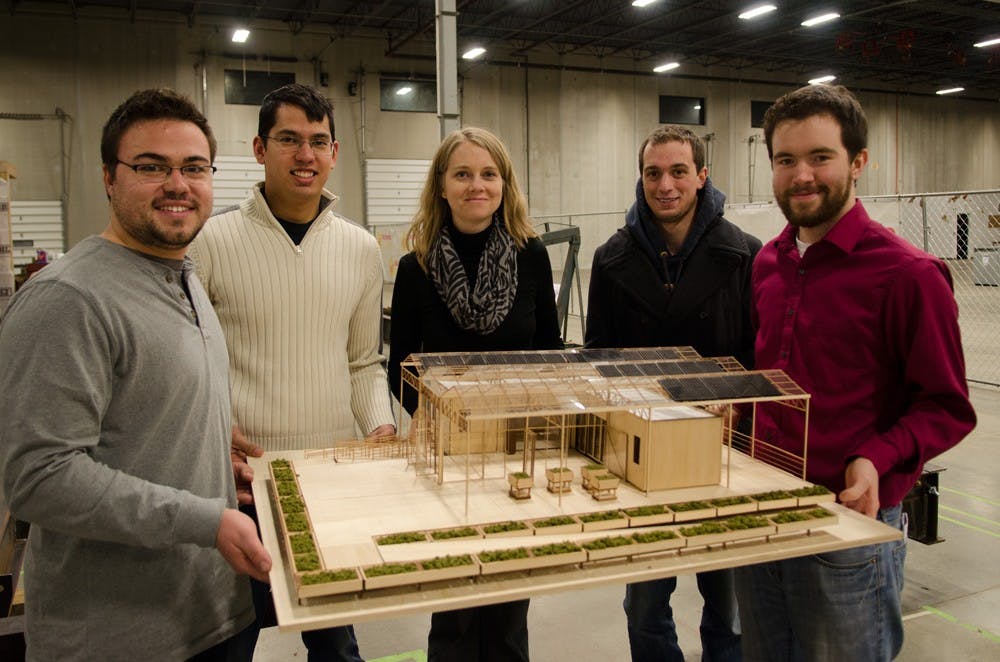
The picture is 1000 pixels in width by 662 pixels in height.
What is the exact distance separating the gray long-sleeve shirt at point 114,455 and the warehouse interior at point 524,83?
10370 mm

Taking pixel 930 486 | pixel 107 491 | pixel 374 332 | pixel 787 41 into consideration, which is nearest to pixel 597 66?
pixel 787 41

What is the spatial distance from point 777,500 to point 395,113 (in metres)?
19.3

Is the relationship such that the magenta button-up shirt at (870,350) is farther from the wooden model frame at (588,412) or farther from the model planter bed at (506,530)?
the model planter bed at (506,530)

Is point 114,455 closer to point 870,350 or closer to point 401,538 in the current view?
point 401,538

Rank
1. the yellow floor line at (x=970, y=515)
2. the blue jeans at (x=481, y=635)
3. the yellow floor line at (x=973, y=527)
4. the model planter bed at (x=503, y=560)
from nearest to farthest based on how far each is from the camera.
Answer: the model planter bed at (x=503, y=560) → the blue jeans at (x=481, y=635) → the yellow floor line at (x=973, y=527) → the yellow floor line at (x=970, y=515)

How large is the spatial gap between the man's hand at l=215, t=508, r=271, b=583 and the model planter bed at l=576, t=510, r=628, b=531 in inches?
38.6

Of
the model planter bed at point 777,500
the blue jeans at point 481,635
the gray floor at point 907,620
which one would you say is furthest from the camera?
the gray floor at point 907,620

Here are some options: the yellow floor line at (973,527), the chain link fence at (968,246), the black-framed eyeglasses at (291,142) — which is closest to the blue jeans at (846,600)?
the black-framed eyeglasses at (291,142)

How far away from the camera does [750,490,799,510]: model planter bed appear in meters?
2.61

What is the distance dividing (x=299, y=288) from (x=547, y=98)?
20516 mm

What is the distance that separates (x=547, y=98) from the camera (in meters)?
22.5

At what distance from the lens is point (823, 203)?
2.57 metres

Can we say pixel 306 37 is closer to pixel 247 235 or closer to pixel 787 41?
pixel 787 41

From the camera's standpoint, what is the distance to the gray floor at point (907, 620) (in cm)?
473
